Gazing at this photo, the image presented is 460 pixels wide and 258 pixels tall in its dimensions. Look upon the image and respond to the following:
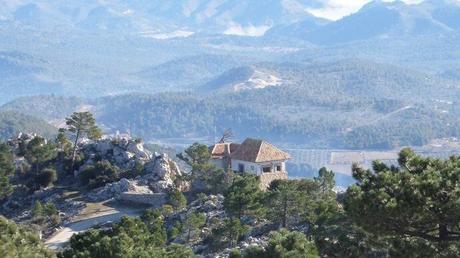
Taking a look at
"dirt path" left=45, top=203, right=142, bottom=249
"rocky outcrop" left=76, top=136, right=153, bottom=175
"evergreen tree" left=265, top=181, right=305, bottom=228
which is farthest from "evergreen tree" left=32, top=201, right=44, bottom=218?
"evergreen tree" left=265, top=181, right=305, bottom=228

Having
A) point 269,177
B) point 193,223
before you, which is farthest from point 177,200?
point 193,223

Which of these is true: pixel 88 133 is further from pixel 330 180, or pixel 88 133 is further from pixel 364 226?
pixel 364 226

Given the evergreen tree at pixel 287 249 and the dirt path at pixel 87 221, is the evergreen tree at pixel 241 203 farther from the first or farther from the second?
the evergreen tree at pixel 287 249

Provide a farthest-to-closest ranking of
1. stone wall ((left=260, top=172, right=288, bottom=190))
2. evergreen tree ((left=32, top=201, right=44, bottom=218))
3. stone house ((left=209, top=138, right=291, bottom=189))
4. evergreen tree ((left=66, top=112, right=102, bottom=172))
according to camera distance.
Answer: evergreen tree ((left=66, top=112, right=102, bottom=172)) < stone house ((left=209, top=138, right=291, bottom=189)) < stone wall ((left=260, top=172, right=288, bottom=190)) < evergreen tree ((left=32, top=201, right=44, bottom=218))

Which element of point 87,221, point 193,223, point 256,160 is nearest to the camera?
point 193,223

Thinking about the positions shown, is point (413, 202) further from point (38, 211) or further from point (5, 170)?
point (5, 170)

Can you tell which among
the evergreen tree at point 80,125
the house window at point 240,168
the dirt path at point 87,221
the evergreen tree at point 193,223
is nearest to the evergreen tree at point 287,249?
the evergreen tree at point 193,223

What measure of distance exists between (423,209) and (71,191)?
46619mm

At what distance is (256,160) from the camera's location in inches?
2445

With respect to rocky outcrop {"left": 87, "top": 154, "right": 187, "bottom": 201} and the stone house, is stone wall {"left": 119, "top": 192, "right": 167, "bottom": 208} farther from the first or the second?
the stone house

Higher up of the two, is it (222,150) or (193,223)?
(222,150)

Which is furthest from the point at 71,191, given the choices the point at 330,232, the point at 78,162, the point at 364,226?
the point at 364,226

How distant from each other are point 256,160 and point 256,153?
84 centimetres

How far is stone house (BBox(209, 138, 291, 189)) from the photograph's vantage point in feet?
205
